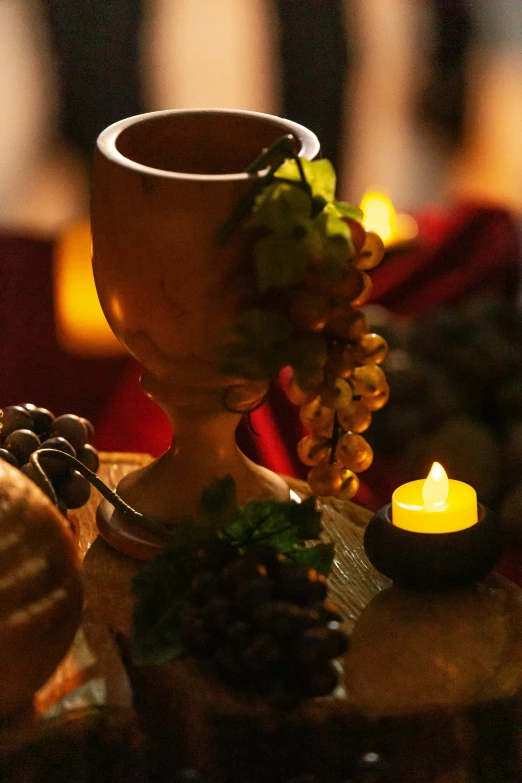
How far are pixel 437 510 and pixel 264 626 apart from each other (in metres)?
0.18

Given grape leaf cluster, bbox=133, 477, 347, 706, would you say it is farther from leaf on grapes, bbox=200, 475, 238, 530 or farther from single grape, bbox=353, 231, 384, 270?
single grape, bbox=353, 231, 384, 270

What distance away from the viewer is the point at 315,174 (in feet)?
2.09

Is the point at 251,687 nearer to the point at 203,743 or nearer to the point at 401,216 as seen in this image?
the point at 203,743

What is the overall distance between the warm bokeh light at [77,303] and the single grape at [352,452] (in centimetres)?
51

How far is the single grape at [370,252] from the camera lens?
0.67m

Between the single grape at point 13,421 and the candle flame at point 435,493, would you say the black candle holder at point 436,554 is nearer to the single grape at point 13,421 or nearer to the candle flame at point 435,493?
the candle flame at point 435,493

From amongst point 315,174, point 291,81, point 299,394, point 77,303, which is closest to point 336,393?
point 299,394

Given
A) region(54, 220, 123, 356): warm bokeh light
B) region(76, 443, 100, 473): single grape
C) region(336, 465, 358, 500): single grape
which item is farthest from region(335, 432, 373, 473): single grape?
region(54, 220, 123, 356): warm bokeh light

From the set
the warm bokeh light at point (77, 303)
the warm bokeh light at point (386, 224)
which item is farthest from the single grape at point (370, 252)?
the warm bokeh light at point (386, 224)

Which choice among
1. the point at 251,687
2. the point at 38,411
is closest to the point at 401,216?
the point at 38,411

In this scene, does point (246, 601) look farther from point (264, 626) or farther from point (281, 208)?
point (281, 208)

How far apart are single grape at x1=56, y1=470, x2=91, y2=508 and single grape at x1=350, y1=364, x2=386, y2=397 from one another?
0.73 feet

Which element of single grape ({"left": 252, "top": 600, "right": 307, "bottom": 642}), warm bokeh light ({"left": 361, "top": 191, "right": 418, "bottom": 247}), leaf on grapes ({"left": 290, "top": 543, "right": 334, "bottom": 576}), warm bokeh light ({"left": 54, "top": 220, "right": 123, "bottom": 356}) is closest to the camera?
single grape ({"left": 252, "top": 600, "right": 307, "bottom": 642})

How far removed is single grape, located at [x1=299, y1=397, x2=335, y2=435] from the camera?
693mm
